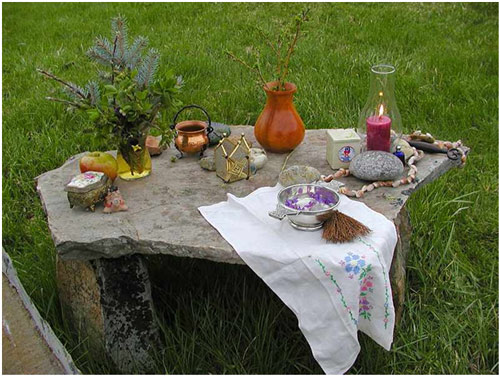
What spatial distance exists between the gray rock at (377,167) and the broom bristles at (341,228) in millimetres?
→ 405

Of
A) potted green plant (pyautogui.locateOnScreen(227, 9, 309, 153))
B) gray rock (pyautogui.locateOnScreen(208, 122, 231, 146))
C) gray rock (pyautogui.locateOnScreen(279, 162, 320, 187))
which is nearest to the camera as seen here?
gray rock (pyautogui.locateOnScreen(279, 162, 320, 187))

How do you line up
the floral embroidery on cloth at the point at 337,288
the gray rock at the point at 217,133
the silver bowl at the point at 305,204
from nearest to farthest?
the floral embroidery on cloth at the point at 337,288, the silver bowl at the point at 305,204, the gray rock at the point at 217,133

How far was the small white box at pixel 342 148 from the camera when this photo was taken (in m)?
2.78

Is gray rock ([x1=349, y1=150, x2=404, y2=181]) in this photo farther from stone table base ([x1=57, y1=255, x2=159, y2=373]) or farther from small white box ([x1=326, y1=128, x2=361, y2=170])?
stone table base ([x1=57, y1=255, x2=159, y2=373])

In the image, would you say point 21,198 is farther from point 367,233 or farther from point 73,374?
point 367,233

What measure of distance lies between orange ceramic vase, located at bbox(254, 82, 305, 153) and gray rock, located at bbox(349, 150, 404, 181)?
37 centimetres

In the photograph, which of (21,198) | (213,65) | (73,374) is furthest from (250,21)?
(73,374)

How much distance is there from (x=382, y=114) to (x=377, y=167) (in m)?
0.33

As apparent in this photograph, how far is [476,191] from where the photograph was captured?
143 inches

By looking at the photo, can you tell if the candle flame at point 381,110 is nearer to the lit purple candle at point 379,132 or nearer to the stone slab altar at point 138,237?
the lit purple candle at point 379,132

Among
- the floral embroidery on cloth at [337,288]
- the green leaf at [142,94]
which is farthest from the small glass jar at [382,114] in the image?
the green leaf at [142,94]

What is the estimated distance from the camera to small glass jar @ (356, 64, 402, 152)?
9.26 ft

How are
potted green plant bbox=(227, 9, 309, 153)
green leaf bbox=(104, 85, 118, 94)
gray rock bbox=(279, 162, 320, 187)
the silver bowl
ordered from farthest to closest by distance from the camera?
potted green plant bbox=(227, 9, 309, 153) → gray rock bbox=(279, 162, 320, 187) → green leaf bbox=(104, 85, 118, 94) → the silver bowl

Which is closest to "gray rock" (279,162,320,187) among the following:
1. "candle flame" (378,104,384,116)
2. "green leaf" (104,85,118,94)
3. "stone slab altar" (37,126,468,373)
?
"stone slab altar" (37,126,468,373)
